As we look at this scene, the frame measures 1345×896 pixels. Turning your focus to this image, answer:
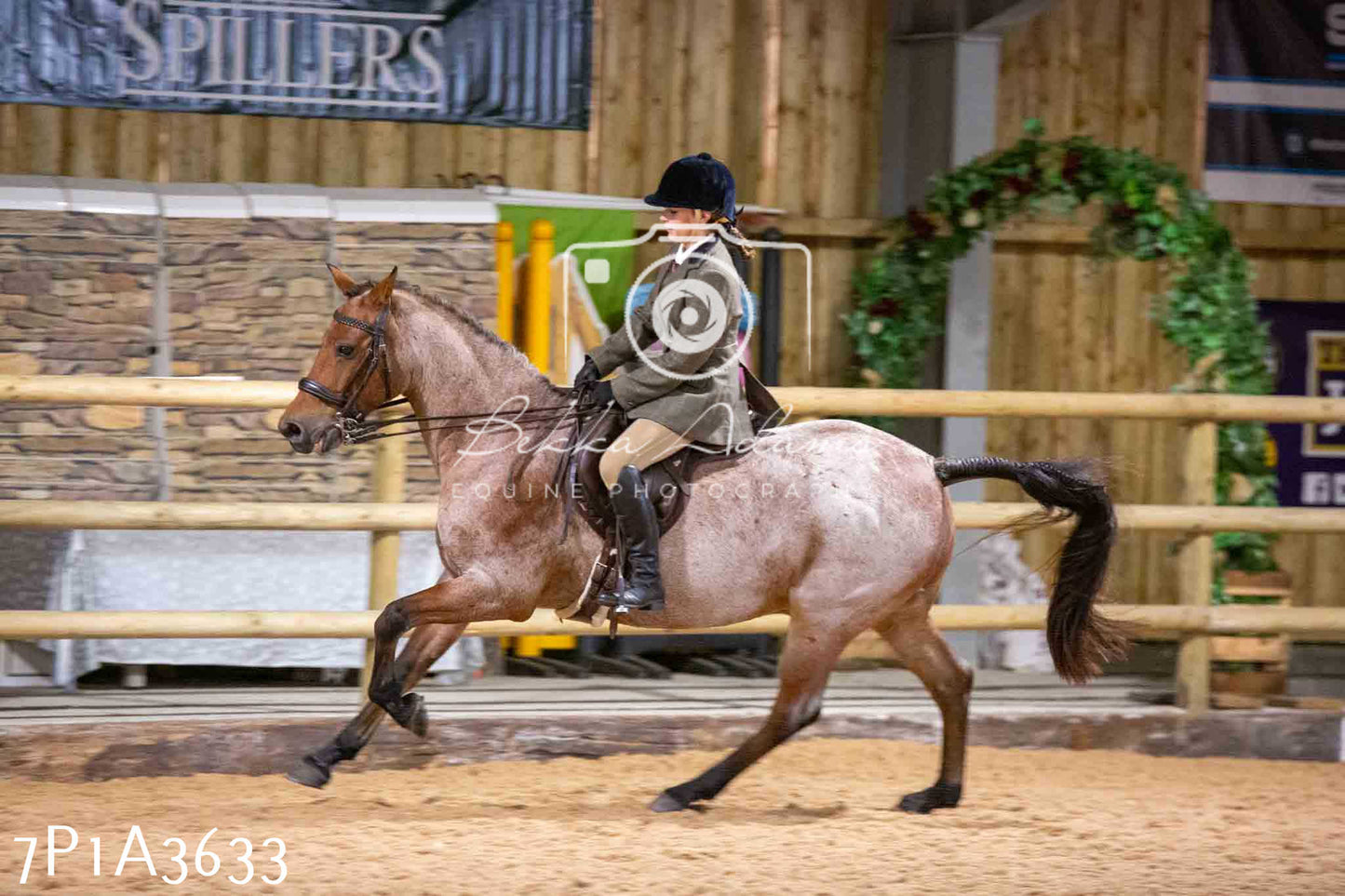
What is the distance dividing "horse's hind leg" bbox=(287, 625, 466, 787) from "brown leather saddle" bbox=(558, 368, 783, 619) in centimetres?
50

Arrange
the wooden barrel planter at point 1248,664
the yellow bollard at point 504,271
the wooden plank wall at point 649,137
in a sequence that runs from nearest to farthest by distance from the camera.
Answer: the wooden barrel planter at point 1248,664 → the yellow bollard at point 504,271 → the wooden plank wall at point 649,137

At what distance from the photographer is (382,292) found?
498 cm

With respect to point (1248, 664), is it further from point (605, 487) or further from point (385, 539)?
point (385, 539)

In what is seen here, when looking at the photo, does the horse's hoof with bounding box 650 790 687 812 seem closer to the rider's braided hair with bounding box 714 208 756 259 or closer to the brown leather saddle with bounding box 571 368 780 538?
the brown leather saddle with bounding box 571 368 780 538

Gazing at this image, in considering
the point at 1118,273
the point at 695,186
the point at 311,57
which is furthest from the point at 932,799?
the point at 1118,273

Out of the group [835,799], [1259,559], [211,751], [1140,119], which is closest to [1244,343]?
[1259,559]

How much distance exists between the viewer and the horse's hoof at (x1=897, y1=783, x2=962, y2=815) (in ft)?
17.9

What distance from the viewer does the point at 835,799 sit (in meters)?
5.65

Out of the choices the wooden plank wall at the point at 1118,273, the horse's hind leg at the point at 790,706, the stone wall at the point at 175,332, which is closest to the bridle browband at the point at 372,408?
the horse's hind leg at the point at 790,706

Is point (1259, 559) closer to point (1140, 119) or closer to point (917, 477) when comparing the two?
point (917, 477)

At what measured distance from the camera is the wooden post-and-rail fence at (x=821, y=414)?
5.74 metres

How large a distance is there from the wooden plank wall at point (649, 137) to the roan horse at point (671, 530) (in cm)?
381

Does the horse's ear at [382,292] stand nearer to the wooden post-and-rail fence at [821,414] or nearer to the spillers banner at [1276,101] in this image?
the wooden post-and-rail fence at [821,414]

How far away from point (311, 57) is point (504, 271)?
1.70 m
